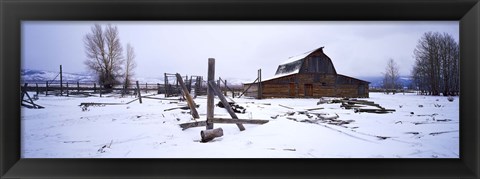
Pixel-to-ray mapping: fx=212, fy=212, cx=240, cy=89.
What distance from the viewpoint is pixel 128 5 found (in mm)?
1905

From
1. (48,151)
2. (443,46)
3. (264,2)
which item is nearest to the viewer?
(264,2)

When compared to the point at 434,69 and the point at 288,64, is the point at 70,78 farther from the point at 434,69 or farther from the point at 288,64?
the point at 434,69

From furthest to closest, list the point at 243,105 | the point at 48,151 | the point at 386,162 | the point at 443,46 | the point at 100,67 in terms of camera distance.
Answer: the point at 243,105, the point at 100,67, the point at 443,46, the point at 48,151, the point at 386,162

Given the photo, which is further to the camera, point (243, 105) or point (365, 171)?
point (243, 105)

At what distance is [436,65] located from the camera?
304 centimetres

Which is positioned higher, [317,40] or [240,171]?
[317,40]

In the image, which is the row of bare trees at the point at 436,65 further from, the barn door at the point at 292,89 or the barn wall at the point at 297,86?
the barn door at the point at 292,89

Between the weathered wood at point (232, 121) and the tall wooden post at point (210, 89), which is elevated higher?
→ the tall wooden post at point (210, 89)

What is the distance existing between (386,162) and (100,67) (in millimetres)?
3612

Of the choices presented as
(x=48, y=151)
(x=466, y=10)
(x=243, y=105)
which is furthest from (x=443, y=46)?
Answer: (x=48, y=151)

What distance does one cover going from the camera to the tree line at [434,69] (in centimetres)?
249

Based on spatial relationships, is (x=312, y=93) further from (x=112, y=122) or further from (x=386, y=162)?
(x=112, y=122)

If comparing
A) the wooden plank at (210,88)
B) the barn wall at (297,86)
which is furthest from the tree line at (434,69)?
the barn wall at (297,86)

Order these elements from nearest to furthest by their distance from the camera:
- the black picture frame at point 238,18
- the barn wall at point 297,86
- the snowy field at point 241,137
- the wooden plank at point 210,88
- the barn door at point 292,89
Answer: the black picture frame at point 238,18, the snowy field at point 241,137, the wooden plank at point 210,88, the barn wall at point 297,86, the barn door at point 292,89
